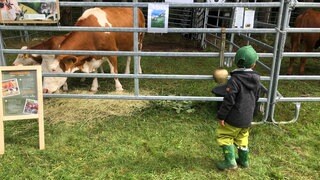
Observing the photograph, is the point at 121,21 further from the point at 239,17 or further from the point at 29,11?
the point at 239,17

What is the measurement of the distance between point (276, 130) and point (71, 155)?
248cm

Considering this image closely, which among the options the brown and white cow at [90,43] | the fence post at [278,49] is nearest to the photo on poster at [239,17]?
the brown and white cow at [90,43]

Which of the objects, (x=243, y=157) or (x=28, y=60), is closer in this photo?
(x=243, y=157)

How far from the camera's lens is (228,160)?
3078mm

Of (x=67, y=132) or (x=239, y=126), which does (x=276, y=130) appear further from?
(x=67, y=132)

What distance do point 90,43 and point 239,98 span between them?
9.23 ft

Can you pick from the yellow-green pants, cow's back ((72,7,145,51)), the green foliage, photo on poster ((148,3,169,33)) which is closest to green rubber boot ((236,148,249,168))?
the yellow-green pants

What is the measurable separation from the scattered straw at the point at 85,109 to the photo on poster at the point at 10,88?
2.73 ft

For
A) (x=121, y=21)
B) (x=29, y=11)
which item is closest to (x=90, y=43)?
(x=121, y=21)

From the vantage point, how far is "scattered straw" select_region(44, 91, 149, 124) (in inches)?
168

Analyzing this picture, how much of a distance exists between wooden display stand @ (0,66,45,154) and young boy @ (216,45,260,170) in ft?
6.39

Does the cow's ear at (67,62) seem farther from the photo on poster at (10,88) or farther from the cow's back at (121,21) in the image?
the photo on poster at (10,88)

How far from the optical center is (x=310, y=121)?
168 inches

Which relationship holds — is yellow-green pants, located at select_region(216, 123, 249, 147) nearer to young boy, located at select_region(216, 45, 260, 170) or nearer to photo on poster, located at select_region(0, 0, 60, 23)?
young boy, located at select_region(216, 45, 260, 170)
